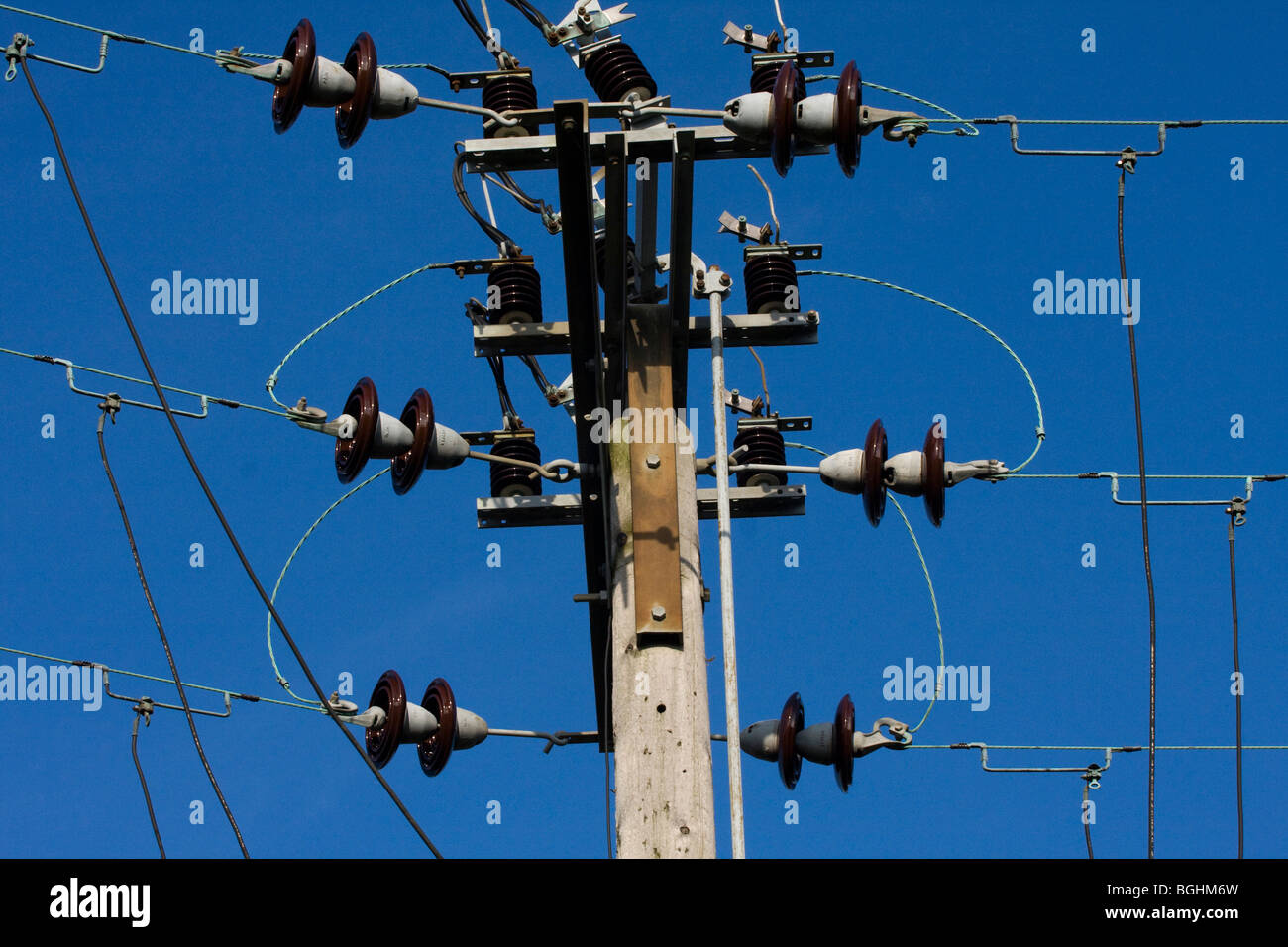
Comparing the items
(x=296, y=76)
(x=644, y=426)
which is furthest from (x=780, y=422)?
(x=296, y=76)

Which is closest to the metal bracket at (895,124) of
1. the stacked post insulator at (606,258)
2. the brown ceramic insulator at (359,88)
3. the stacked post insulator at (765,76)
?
the stacked post insulator at (765,76)

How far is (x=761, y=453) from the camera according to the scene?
9.41m

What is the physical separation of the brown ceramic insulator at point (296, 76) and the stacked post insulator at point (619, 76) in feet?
4.49

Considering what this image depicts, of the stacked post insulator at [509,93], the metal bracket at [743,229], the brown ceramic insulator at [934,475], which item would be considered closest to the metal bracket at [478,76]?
the stacked post insulator at [509,93]

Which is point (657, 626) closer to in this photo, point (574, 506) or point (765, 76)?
point (574, 506)

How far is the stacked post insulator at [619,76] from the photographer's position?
28.3ft

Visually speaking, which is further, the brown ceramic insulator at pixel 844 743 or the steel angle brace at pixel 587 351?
the brown ceramic insulator at pixel 844 743

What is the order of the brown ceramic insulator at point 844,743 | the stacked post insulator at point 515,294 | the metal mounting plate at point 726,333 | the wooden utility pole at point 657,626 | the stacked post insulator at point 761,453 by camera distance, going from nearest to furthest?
the wooden utility pole at point 657,626 → the brown ceramic insulator at point 844,743 → the metal mounting plate at point 726,333 → the stacked post insulator at point 515,294 → the stacked post insulator at point 761,453

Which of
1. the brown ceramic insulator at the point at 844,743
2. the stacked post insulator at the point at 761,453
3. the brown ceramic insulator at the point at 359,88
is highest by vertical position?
the brown ceramic insulator at the point at 359,88

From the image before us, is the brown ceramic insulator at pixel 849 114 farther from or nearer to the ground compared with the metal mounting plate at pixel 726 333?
farther from the ground

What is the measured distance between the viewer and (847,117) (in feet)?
26.6

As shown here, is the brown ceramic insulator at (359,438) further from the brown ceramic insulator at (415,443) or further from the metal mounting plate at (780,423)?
the metal mounting plate at (780,423)

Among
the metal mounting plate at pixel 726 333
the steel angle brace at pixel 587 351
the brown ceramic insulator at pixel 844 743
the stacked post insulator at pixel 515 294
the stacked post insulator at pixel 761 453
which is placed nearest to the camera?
the steel angle brace at pixel 587 351
